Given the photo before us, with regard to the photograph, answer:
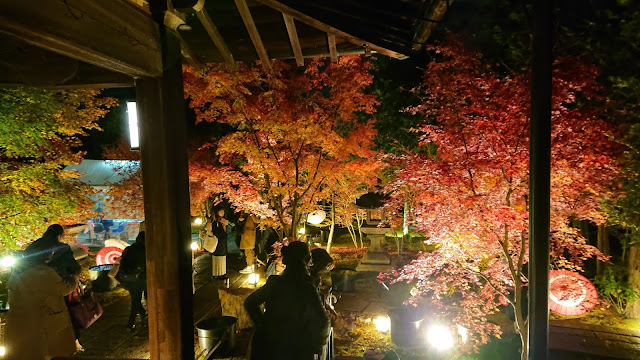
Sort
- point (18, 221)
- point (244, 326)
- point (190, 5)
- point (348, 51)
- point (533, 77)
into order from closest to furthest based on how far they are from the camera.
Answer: point (190, 5) < point (533, 77) < point (348, 51) < point (18, 221) < point (244, 326)

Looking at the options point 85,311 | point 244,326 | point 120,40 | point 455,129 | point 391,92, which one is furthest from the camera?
point 391,92

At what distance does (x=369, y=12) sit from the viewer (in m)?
3.01

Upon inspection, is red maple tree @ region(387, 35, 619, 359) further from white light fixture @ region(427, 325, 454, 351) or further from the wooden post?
the wooden post

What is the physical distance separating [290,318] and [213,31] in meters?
2.71

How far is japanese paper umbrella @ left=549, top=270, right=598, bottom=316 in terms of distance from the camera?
22.7 ft

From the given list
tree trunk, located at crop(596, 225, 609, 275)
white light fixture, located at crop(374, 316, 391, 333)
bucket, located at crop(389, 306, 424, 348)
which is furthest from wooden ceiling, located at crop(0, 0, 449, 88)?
tree trunk, located at crop(596, 225, 609, 275)

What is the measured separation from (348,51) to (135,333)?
24.4 feet

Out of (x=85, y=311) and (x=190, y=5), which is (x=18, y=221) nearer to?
(x=85, y=311)

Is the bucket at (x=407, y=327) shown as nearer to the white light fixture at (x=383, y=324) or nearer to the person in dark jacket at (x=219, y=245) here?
the white light fixture at (x=383, y=324)

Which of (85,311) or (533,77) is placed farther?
(85,311)

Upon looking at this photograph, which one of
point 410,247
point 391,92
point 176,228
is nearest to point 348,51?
point 176,228

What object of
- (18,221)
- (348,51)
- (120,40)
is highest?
(348,51)

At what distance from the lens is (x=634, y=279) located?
28.8ft

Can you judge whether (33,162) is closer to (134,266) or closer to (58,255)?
(134,266)
